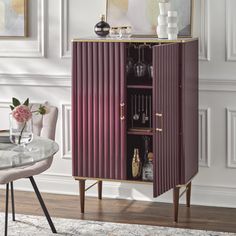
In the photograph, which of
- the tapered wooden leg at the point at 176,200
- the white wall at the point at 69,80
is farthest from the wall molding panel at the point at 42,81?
the tapered wooden leg at the point at 176,200

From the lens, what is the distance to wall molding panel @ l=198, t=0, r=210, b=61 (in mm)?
5043

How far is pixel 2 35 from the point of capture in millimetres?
5586

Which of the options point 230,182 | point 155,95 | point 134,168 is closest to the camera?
point 155,95

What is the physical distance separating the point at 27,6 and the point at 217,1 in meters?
1.56

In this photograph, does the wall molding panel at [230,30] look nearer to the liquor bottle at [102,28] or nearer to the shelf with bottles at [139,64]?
the shelf with bottles at [139,64]

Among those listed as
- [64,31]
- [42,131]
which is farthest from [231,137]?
[64,31]

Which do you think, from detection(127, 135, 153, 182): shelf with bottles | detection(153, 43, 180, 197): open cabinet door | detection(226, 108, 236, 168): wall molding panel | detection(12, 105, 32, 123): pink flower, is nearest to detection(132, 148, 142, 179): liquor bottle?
detection(127, 135, 153, 182): shelf with bottles

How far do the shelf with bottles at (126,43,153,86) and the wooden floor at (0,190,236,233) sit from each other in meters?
0.97

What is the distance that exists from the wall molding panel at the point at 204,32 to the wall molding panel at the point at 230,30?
0.15m

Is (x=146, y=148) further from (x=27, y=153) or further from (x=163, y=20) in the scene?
(x=27, y=153)

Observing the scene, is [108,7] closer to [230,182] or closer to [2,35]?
→ [2,35]

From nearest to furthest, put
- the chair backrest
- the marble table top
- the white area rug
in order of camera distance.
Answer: the marble table top → the white area rug → the chair backrest

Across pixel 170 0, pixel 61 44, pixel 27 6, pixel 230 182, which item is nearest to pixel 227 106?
pixel 230 182

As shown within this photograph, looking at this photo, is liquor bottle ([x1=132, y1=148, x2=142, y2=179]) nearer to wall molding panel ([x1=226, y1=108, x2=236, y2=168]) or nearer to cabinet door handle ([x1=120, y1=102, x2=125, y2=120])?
cabinet door handle ([x1=120, y1=102, x2=125, y2=120])
